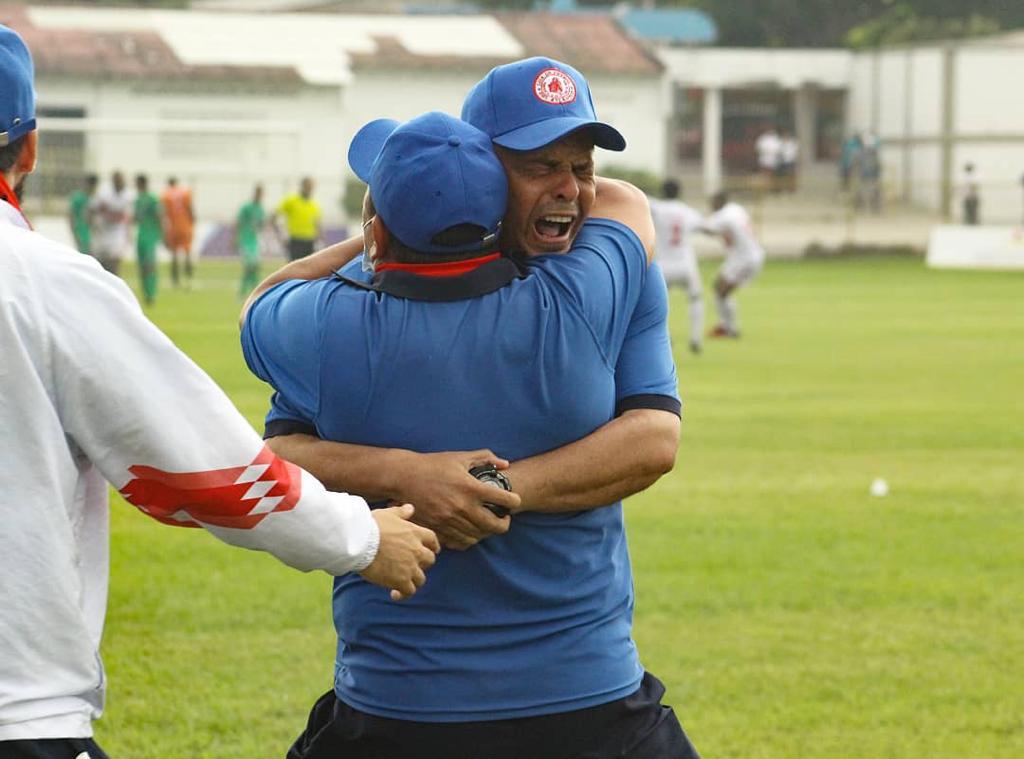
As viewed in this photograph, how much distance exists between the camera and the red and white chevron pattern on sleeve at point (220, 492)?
2781 millimetres

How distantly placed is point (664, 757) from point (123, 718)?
3494 mm

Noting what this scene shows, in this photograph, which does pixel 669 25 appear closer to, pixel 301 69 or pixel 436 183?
pixel 301 69

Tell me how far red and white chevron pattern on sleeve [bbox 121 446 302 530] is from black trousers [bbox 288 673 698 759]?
554 mm

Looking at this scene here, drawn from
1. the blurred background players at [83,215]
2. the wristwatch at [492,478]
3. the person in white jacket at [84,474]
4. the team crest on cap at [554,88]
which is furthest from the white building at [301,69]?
the person in white jacket at [84,474]

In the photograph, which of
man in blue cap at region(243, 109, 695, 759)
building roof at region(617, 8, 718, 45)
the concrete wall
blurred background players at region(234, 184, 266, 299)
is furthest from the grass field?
building roof at region(617, 8, 718, 45)

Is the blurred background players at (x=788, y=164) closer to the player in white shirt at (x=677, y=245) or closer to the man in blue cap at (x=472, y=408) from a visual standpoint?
the player in white shirt at (x=677, y=245)

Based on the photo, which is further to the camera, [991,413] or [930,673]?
[991,413]

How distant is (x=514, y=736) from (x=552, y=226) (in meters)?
0.92

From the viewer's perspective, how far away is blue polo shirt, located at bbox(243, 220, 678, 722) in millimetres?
3084

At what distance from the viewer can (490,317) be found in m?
3.07

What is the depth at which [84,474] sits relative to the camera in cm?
286

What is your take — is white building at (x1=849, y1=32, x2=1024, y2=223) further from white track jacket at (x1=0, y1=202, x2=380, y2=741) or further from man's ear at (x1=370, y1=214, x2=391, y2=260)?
white track jacket at (x1=0, y1=202, x2=380, y2=741)

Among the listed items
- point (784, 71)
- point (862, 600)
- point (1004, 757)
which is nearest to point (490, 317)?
point (1004, 757)

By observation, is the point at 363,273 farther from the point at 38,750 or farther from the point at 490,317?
the point at 38,750
